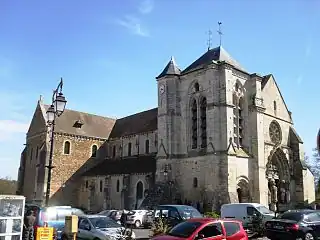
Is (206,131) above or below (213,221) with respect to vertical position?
above

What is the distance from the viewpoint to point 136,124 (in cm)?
4838

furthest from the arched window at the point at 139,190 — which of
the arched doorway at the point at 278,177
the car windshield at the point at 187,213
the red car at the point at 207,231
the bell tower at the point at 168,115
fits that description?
the red car at the point at 207,231

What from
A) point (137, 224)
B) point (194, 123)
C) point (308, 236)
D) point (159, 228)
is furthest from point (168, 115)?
point (308, 236)

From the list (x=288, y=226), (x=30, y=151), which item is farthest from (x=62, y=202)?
(x=288, y=226)

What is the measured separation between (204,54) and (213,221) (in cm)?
2998

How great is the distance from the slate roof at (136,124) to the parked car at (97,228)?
27362mm

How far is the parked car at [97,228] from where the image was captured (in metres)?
14.4

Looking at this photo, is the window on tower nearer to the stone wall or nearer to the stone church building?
the stone church building

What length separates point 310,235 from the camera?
16641 mm

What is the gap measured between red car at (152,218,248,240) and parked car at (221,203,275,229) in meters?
8.65

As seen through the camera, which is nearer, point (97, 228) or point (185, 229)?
point (185, 229)

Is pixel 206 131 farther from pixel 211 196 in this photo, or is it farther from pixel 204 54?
pixel 204 54

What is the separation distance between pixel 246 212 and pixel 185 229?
1153 cm

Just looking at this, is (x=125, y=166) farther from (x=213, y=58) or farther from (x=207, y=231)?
(x=207, y=231)
